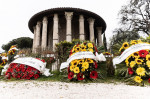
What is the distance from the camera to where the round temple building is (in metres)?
15.5

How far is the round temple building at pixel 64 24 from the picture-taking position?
15.5 m

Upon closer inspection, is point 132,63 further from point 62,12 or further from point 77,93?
point 62,12

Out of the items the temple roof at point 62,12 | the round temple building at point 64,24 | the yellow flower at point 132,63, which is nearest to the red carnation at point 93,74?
the yellow flower at point 132,63

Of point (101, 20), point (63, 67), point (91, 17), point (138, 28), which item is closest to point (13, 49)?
point (63, 67)

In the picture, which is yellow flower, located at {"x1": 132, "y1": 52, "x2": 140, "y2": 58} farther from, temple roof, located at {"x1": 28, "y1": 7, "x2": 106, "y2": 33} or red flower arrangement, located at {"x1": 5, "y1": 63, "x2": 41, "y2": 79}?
temple roof, located at {"x1": 28, "y1": 7, "x2": 106, "y2": 33}

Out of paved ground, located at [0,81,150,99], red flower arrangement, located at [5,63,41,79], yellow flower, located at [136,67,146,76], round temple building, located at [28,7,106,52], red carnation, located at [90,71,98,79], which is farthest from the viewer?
round temple building, located at [28,7,106,52]

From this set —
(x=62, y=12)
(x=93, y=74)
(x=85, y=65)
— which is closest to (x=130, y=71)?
(x=93, y=74)

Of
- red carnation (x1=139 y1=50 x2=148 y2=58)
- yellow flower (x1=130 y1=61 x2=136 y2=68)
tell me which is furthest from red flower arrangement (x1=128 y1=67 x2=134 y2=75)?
red carnation (x1=139 y1=50 x2=148 y2=58)

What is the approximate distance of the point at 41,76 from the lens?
5.07 metres

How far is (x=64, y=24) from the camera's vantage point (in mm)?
18891

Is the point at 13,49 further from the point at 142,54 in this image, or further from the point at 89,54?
the point at 142,54

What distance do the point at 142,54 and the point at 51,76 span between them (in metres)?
3.72

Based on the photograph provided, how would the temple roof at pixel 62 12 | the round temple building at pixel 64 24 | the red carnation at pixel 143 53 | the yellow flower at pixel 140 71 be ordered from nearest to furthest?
1. the yellow flower at pixel 140 71
2. the red carnation at pixel 143 53
3. the round temple building at pixel 64 24
4. the temple roof at pixel 62 12

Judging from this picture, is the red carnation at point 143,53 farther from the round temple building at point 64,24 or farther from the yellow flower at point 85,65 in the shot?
the round temple building at point 64,24
